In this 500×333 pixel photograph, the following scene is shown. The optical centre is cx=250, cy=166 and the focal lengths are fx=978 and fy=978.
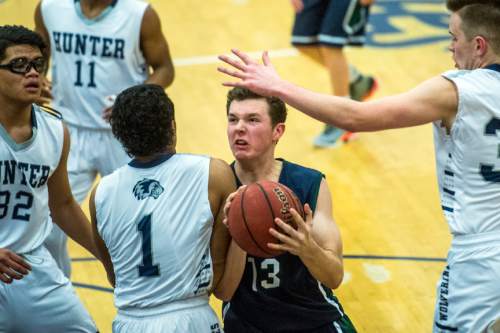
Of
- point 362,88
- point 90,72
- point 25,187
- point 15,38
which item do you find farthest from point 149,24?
point 362,88

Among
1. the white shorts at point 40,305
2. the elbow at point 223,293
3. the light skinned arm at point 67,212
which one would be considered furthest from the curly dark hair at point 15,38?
the elbow at point 223,293

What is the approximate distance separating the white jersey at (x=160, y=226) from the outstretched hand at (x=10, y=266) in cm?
55

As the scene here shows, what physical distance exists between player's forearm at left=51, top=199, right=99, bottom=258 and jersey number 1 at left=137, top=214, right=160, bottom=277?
41.9 inches

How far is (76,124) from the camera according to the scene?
304 inches

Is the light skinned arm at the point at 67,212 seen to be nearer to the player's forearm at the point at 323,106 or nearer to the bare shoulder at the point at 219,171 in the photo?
the bare shoulder at the point at 219,171

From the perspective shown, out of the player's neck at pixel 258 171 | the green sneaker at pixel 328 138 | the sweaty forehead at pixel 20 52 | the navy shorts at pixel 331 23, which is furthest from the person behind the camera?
the green sneaker at pixel 328 138

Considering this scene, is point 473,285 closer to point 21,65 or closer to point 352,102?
point 352,102

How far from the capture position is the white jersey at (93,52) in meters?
7.60

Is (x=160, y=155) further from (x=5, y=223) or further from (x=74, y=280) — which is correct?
(x=74, y=280)

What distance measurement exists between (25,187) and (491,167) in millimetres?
2560

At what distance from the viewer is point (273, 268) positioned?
535 centimetres

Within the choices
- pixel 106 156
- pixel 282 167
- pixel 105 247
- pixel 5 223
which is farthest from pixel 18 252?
pixel 106 156

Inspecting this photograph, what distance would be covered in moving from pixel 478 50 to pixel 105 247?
2.20m

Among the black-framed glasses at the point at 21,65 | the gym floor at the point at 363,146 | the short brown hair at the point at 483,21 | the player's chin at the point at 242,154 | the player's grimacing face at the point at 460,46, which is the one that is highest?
the short brown hair at the point at 483,21
